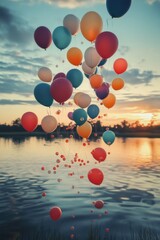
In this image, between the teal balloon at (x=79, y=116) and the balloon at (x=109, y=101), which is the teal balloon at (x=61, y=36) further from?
the balloon at (x=109, y=101)

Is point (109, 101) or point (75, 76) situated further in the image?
point (109, 101)

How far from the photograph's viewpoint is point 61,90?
→ 718 cm

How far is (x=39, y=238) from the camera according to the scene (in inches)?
368

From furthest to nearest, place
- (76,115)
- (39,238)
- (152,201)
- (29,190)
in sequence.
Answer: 1. (29,190)
2. (152,201)
3. (39,238)
4. (76,115)

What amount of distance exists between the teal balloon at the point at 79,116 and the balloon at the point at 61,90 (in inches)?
35.9

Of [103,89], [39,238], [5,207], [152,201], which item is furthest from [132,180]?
[103,89]

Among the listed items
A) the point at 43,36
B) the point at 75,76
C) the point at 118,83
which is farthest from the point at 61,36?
the point at 118,83

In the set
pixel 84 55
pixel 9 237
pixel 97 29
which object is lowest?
pixel 9 237

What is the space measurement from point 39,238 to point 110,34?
6.83m

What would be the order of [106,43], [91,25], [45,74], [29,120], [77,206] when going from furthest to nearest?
1. [77,206]
2. [45,74]
3. [29,120]
4. [91,25]
5. [106,43]

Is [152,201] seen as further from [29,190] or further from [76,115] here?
[76,115]

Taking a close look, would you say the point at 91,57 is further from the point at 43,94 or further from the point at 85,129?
the point at 85,129

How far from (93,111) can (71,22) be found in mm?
2695

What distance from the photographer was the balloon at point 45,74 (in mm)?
8336
